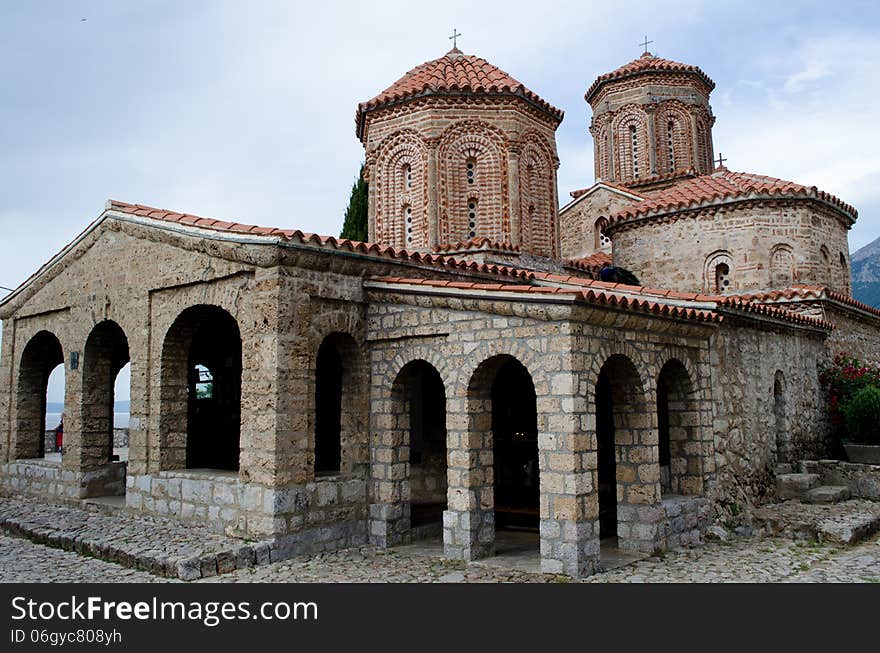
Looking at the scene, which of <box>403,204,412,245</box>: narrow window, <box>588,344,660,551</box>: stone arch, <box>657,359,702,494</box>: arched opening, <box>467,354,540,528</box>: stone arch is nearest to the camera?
<box>588,344,660,551</box>: stone arch

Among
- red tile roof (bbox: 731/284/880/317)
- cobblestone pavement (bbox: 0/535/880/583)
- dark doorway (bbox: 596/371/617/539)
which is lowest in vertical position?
cobblestone pavement (bbox: 0/535/880/583)

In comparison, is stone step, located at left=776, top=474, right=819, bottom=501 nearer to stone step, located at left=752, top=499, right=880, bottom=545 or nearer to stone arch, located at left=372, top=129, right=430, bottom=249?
stone step, located at left=752, top=499, right=880, bottom=545

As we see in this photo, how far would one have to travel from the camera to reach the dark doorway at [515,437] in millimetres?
10414

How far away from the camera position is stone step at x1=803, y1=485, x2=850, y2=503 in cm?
1031

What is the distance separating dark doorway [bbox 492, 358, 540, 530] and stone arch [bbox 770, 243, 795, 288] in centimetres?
605

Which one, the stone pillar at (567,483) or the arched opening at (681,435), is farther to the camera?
the arched opening at (681,435)

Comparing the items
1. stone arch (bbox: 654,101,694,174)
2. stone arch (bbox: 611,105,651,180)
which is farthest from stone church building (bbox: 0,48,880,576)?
stone arch (bbox: 611,105,651,180)

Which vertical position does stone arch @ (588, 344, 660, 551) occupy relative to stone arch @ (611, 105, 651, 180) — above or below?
below

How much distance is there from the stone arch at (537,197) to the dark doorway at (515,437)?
132 inches

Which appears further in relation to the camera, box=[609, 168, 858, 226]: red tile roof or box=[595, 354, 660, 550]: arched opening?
box=[609, 168, 858, 226]: red tile roof

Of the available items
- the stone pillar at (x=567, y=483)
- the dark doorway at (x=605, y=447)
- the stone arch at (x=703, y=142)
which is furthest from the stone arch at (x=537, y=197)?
the stone arch at (x=703, y=142)

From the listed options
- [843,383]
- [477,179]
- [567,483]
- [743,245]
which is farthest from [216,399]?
[843,383]

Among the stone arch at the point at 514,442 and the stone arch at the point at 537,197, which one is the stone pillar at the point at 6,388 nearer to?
the stone arch at the point at 514,442

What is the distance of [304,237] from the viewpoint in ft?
25.5
